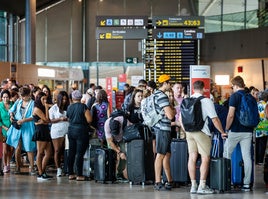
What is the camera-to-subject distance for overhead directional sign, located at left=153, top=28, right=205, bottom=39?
24.8 metres

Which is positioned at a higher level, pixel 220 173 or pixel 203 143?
pixel 203 143

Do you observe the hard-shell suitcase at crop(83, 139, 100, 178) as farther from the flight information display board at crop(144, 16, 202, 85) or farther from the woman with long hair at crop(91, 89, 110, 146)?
the flight information display board at crop(144, 16, 202, 85)

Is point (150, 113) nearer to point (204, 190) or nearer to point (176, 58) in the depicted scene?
point (204, 190)

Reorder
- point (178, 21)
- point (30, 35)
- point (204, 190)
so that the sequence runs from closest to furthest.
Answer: point (204, 190)
point (178, 21)
point (30, 35)

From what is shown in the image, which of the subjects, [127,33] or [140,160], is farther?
[127,33]

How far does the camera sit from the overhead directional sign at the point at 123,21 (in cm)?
2447

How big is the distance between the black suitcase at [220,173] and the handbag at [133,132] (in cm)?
148

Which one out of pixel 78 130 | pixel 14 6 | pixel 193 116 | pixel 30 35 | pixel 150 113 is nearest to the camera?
pixel 193 116

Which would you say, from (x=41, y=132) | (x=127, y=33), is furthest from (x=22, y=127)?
(x=127, y=33)

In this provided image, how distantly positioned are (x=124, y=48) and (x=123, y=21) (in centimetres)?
1428

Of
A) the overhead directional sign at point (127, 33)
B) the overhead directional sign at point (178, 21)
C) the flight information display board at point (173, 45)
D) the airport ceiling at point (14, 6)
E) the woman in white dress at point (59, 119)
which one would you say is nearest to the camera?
the woman in white dress at point (59, 119)

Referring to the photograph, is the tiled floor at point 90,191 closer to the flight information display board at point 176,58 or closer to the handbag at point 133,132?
the handbag at point 133,132

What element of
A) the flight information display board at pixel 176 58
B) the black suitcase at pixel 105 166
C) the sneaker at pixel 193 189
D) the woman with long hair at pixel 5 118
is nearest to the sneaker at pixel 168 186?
the sneaker at pixel 193 189

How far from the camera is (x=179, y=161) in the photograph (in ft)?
40.7
